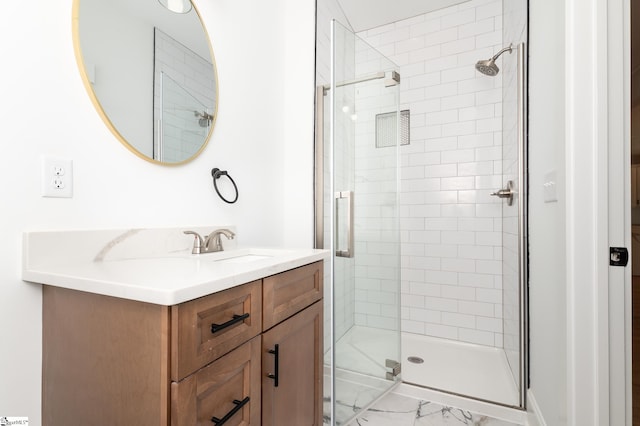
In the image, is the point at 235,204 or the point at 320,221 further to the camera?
the point at 320,221

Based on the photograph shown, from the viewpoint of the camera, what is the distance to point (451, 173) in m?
2.61

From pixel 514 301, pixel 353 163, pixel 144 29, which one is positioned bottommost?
pixel 514 301

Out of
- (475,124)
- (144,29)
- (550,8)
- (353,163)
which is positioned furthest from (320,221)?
(475,124)

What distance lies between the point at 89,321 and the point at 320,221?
49.6 inches

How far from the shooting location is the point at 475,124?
253 cm

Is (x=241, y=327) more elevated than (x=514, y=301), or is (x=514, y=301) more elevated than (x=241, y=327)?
(x=241, y=327)

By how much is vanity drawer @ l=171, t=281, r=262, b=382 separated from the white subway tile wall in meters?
2.10

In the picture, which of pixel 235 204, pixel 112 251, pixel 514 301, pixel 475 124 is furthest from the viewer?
pixel 475 124

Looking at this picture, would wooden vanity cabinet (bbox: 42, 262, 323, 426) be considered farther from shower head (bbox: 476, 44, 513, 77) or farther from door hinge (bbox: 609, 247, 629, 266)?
shower head (bbox: 476, 44, 513, 77)

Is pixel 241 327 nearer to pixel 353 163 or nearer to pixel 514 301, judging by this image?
pixel 353 163

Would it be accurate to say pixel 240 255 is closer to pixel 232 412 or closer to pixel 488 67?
pixel 232 412

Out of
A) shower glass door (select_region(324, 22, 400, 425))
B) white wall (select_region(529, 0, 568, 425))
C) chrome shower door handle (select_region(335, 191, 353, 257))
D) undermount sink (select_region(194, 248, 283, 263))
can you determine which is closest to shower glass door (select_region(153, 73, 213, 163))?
undermount sink (select_region(194, 248, 283, 263))

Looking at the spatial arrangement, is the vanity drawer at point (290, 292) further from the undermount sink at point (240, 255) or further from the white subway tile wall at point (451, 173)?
the white subway tile wall at point (451, 173)

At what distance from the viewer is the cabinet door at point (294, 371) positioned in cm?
98
